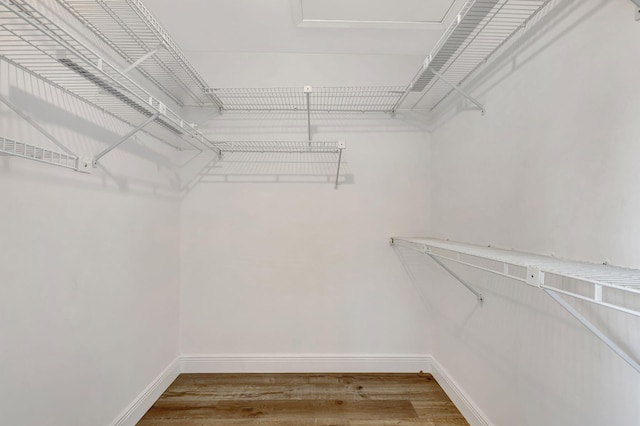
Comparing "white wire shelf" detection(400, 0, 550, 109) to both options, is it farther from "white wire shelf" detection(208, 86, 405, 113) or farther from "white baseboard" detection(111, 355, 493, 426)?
"white baseboard" detection(111, 355, 493, 426)

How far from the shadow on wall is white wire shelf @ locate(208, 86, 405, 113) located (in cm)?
47

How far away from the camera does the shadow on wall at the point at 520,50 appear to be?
3.62 feet

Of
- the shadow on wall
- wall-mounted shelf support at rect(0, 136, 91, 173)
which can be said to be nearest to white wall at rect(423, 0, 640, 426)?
the shadow on wall

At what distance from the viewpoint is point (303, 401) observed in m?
1.93

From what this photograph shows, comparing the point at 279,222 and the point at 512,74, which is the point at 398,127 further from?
the point at 279,222

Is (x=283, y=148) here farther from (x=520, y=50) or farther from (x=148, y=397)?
(x=148, y=397)

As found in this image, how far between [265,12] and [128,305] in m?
1.86

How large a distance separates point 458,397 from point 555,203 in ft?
4.47

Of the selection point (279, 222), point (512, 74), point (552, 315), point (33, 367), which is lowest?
point (33, 367)

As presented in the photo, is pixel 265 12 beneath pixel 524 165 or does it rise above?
above

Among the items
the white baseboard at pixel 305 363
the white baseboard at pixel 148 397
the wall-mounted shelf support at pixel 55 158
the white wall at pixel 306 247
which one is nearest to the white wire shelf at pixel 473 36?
the white wall at pixel 306 247

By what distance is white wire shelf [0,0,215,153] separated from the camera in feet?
2.85

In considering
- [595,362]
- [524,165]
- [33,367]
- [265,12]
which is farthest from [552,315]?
[265,12]

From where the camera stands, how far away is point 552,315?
3.80 feet
